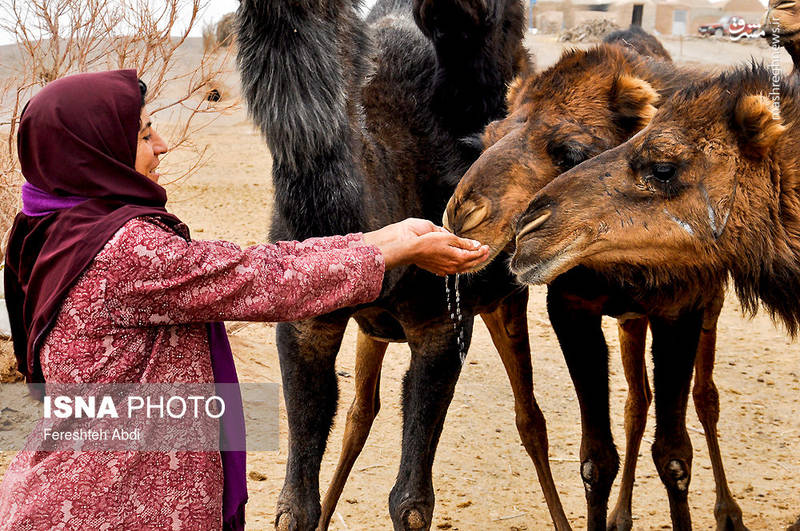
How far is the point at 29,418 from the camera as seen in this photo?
18.2ft

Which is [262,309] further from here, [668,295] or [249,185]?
[249,185]

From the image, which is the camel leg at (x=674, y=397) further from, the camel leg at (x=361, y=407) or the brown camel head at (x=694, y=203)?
the camel leg at (x=361, y=407)

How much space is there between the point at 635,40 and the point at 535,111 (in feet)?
6.01

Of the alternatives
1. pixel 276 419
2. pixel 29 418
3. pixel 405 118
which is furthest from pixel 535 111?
pixel 29 418

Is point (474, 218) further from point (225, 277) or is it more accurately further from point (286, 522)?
point (286, 522)

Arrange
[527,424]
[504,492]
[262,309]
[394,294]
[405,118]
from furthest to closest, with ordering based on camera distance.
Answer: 1. [504,492]
2. [527,424]
3. [405,118]
4. [394,294]
5. [262,309]

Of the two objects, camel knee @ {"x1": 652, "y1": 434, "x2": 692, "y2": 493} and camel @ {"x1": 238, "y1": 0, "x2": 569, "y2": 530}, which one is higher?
camel @ {"x1": 238, "y1": 0, "x2": 569, "y2": 530}

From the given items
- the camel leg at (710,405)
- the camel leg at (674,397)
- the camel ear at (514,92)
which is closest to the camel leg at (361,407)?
the camel leg at (674,397)

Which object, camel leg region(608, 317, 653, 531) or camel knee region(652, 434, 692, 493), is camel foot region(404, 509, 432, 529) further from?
camel leg region(608, 317, 653, 531)

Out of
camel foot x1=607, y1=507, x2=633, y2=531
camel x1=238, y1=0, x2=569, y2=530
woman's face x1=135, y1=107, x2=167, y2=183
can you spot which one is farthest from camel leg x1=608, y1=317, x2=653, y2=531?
woman's face x1=135, y1=107, x2=167, y2=183

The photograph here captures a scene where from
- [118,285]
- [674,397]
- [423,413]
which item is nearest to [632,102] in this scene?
[674,397]

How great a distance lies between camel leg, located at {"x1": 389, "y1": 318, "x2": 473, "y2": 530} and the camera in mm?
3801

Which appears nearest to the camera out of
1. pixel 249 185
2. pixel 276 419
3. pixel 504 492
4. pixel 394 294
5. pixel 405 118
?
pixel 394 294

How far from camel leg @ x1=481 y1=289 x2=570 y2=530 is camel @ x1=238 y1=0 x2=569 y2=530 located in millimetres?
297
